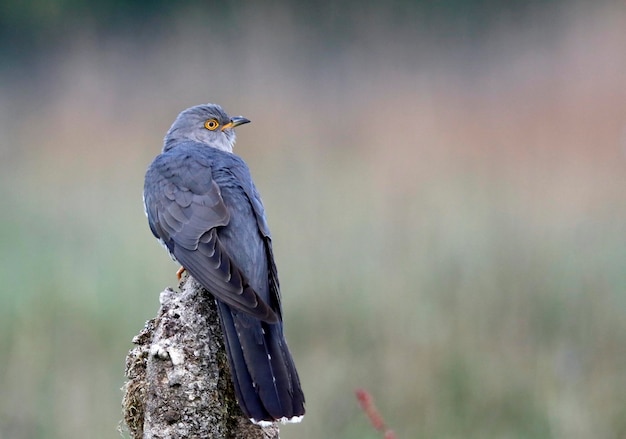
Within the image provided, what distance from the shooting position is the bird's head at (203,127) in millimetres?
5598

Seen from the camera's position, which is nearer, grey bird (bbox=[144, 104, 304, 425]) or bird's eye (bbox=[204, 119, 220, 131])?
grey bird (bbox=[144, 104, 304, 425])

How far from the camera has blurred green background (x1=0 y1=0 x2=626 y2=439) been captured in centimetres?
573

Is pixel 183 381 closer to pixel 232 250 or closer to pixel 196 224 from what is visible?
pixel 232 250

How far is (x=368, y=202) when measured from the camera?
7719mm

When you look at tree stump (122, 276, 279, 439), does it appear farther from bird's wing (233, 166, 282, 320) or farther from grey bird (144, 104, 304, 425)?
bird's wing (233, 166, 282, 320)

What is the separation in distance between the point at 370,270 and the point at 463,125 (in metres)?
2.88

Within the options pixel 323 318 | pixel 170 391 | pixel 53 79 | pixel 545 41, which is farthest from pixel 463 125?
pixel 170 391

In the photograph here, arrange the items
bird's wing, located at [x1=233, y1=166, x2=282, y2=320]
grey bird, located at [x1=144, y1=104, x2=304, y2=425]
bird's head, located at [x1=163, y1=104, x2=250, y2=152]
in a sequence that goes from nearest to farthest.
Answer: grey bird, located at [x1=144, y1=104, x2=304, y2=425], bird's wing, located at [x1=233, y1=166, x2=282, y2=320], bird's head, located at [x1=163, y1=104, x2=250, y2=152]

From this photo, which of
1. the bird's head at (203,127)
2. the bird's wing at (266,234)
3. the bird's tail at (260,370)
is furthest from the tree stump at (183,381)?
the bird's head at (203,127)

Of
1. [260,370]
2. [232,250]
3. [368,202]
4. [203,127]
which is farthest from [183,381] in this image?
[368,202]

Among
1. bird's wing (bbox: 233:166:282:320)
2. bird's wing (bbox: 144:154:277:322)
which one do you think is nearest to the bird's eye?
bird's wing (bbox: 144:154:277:322)

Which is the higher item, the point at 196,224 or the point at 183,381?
the point at 196,224

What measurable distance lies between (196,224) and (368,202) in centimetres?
360

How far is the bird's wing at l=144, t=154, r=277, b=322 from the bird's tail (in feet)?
0.22
